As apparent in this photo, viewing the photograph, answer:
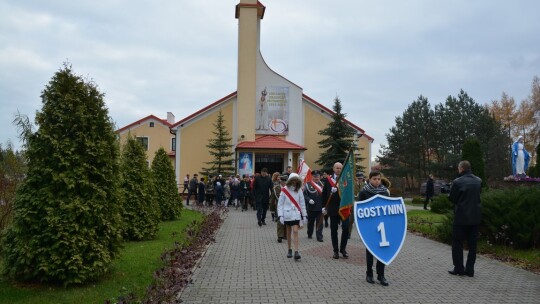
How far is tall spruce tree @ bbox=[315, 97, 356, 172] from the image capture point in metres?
34.8

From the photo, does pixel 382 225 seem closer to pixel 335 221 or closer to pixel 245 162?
pixel 335 221

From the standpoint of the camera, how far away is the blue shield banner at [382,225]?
7.36 metres

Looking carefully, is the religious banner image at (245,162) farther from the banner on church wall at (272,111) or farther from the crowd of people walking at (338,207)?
the crowd of people walking at (338,207)

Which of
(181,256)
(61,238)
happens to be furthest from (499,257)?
(61,238)

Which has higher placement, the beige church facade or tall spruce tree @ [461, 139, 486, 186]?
the beige church facade

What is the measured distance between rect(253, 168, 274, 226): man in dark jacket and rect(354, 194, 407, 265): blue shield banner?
973 cm

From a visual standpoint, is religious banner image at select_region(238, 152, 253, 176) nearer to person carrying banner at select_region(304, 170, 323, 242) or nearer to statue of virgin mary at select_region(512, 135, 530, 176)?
statue of virgin mary at select_region(512, 135, 530, 176)

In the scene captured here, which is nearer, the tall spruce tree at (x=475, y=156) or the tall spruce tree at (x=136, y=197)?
the tall spruce tree at (x=136, y=197)

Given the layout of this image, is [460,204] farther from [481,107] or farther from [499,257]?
[481,107]

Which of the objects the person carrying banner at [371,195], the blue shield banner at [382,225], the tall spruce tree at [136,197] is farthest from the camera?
the tall spruce tree at [136,197]

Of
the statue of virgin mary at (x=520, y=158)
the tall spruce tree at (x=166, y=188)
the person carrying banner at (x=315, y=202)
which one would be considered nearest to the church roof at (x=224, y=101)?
the tall spruce tree at (x=166, y=188)

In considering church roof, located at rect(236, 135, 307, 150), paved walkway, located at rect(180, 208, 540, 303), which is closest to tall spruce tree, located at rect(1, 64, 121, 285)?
paved walkway, located at rect(180, 208, 540, 303)

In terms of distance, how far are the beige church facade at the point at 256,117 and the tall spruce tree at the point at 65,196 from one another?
1085 inches

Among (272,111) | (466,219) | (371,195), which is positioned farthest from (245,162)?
(371,195)
